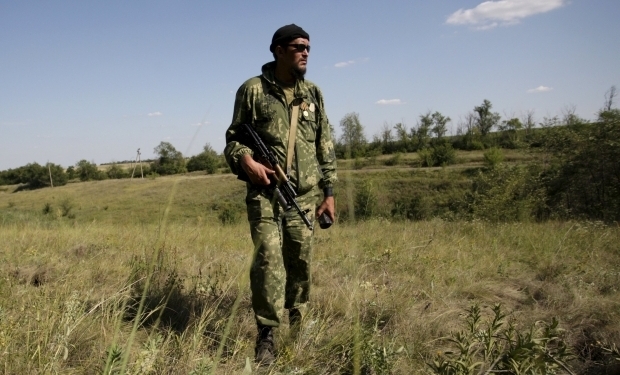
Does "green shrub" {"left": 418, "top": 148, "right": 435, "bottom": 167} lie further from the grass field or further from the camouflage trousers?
the camouflage trousers

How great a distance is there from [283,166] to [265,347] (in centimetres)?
104

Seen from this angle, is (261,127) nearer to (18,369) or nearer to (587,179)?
(18,369)

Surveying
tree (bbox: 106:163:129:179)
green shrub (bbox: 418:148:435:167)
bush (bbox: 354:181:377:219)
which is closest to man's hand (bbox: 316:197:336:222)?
bush (bbox: 354:181:377:219)

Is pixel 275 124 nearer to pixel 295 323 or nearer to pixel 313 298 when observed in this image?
pixel 295 323

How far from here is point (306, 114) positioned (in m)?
2.69

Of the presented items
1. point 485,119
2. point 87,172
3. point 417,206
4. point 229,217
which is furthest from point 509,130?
point 87,172

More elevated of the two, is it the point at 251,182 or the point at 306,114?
the point at 306,114

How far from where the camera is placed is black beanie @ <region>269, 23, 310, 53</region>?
2.51m

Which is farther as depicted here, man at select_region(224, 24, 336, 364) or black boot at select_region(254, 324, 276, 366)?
man at select_region(224, 24, 336, 364)

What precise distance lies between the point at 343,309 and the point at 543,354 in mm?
1521

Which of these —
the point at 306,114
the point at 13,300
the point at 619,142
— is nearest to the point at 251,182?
the point at 306,114

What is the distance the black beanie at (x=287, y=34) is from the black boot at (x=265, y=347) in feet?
5.44

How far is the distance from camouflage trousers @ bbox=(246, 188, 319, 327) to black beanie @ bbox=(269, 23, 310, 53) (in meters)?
0.91

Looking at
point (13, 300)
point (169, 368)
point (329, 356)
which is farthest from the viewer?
point (13, 300)
